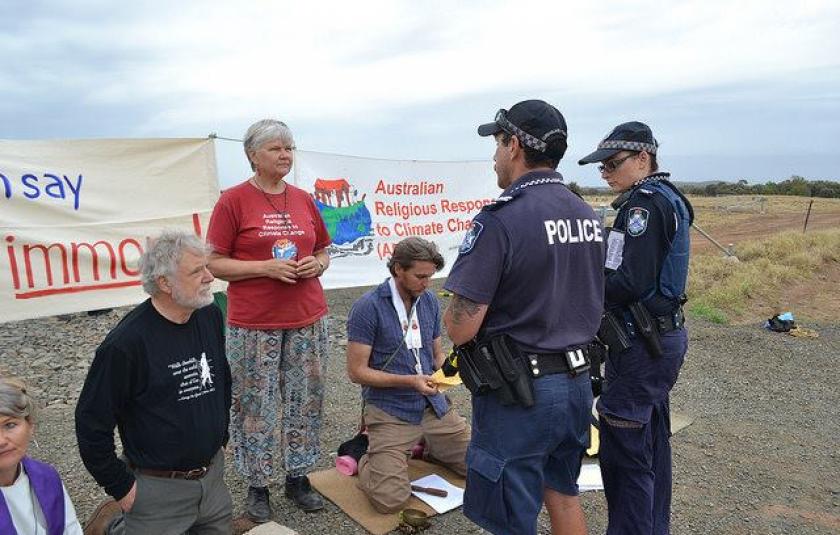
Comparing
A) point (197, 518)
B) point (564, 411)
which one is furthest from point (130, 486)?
point (564, 411)

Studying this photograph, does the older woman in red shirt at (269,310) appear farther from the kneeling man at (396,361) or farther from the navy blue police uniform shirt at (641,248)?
the navy blue police uniform shirt at (641,248)


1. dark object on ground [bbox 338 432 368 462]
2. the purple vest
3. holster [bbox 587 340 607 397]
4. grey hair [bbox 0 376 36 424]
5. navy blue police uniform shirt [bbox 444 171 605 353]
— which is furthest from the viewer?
dark object on ground [bbox 338 432 368 462]

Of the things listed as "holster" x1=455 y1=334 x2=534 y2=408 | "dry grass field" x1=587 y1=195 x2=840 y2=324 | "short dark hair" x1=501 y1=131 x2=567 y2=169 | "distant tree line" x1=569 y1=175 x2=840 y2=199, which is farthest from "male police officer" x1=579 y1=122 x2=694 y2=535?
"distant tree line" x1=569 y1=175 x2=840 y2=199

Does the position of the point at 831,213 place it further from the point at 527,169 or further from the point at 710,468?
the point at 527,169

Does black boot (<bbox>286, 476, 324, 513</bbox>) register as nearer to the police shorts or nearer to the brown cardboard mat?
the brown cardboard mat

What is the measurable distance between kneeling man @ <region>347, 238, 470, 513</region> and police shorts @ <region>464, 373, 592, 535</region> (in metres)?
1.17

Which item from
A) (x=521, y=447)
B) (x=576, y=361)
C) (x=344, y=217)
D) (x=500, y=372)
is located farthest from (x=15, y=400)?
(x=344, y=217)

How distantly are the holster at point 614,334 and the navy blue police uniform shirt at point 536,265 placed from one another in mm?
524

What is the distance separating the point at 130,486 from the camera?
7.64 ft

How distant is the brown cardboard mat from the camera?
137 inches

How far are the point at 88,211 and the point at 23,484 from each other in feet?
10.6

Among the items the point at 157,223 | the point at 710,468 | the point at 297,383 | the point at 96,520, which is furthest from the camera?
the point at 157,223

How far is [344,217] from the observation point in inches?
267

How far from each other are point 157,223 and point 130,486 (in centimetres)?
308
